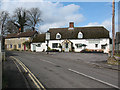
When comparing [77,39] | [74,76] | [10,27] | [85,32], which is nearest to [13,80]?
[74,76]

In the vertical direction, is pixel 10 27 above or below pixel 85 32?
above

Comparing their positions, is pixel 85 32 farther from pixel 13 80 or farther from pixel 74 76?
pixel 13 80

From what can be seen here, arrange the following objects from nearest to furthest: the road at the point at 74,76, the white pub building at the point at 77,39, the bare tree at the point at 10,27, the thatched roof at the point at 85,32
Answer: the road at the point at 74,76, the white pub building at the point at 77,39, the thatched roof at the point at 85,32, the bare tree at the point at 10,27

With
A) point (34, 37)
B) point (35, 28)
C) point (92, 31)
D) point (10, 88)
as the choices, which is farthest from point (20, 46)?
point (10, 88)

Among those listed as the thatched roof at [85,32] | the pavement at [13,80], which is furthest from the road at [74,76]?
the thatched roof at [85,32]

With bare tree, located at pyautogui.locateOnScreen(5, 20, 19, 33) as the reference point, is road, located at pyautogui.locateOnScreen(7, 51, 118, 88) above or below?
below

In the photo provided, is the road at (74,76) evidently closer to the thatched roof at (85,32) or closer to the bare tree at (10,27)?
the thatched roof at (85,32)

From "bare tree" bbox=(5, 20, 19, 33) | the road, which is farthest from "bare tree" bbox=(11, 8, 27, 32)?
the road

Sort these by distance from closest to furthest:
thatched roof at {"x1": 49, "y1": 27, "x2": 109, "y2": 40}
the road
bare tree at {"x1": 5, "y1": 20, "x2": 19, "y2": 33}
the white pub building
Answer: the road → the white pub building → thatched roof at {"x1": 49, "y1": 27, "x2": 109, "y2": 40} → bare tree at {"x1": 5, "y1": 20, "x2": 19, "y2": 33}

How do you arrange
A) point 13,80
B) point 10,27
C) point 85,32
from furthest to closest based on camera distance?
1. point 10,27
2. point 85,32
3. point 13,80

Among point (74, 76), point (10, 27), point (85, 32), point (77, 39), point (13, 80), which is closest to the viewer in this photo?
point (13, 80)

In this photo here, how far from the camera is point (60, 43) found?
42.5 m

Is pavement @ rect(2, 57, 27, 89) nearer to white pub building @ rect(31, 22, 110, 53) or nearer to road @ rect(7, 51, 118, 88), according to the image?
road @ rect(7, 51, 118, 88)

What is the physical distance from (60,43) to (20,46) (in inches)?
695
